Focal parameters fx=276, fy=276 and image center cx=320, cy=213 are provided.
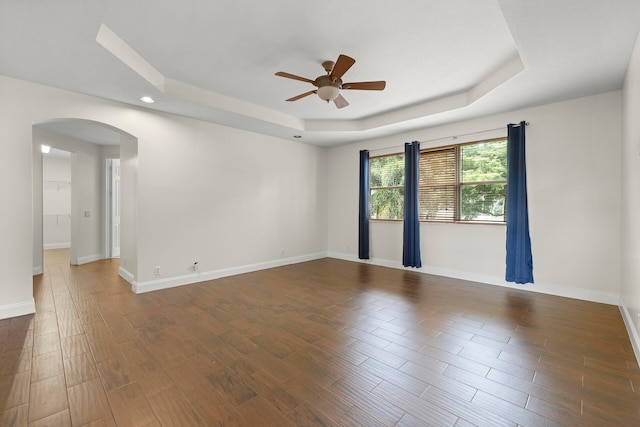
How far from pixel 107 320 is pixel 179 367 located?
4.81 feet

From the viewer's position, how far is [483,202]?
4543 millimetres

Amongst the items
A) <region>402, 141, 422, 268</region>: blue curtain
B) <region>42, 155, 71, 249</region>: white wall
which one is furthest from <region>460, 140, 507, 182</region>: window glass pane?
<region>42, 155, 71, 249</region>: white wall

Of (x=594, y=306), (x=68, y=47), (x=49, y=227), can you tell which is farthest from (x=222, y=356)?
(x=49, y=227)

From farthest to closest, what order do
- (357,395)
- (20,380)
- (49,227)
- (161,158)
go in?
1. (49,227)
2. (161,158)
3. (20,380)
4. (357,395)

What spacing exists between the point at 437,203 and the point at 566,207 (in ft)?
5.82

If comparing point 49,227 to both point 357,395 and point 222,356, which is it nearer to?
point 222,356

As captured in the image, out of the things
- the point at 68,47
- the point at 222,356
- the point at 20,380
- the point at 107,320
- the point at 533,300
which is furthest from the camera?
the point at 533,300

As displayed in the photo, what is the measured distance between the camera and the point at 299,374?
203 cm

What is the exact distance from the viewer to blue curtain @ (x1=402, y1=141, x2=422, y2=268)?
5.13 m

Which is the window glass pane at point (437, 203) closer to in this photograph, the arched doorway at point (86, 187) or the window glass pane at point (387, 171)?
the window glass pane at point (387, 171)

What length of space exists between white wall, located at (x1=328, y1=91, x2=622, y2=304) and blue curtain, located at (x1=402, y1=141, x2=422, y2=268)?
1.73ft

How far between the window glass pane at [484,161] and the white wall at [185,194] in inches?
125

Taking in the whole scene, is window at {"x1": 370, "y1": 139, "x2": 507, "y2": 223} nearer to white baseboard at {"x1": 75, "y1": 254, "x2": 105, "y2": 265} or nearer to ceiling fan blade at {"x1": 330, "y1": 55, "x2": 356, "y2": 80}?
ceiling fan blade at {"x1": 330, "y1": 55, "x2": 356, "y2": 80}

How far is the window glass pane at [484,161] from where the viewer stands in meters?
A: 4.36
